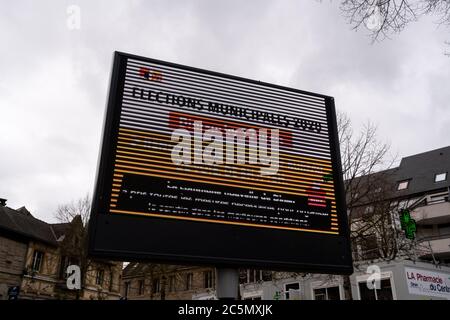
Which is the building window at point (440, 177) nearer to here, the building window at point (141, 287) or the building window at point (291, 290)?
the building window at point (291, 290)

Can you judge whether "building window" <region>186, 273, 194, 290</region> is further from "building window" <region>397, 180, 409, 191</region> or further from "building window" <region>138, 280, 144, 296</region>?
"building window" <region>397, 180, 409, 191</region>

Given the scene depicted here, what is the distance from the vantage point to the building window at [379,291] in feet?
71.3

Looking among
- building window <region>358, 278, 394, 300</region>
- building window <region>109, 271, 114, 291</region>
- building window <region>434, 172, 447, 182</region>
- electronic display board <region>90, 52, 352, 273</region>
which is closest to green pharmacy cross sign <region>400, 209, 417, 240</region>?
building window <region>358, 278, 394, 300</region>

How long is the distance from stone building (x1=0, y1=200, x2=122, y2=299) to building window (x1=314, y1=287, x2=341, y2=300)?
14.6 metres

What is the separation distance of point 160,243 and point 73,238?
28.8 m

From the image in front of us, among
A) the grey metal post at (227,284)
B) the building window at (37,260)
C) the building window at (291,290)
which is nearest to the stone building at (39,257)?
the building window at (37,260)

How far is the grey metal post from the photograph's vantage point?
12.4ft

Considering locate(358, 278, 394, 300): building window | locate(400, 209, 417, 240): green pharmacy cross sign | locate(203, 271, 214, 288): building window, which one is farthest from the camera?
locate(203, 271, 214, 288): building window

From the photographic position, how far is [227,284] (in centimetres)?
378

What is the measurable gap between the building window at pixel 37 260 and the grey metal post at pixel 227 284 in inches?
1218

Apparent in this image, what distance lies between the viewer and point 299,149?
4.54 metres

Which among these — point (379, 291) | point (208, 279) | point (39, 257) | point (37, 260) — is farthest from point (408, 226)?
point (39, 257)

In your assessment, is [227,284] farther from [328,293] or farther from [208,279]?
[208,279]
